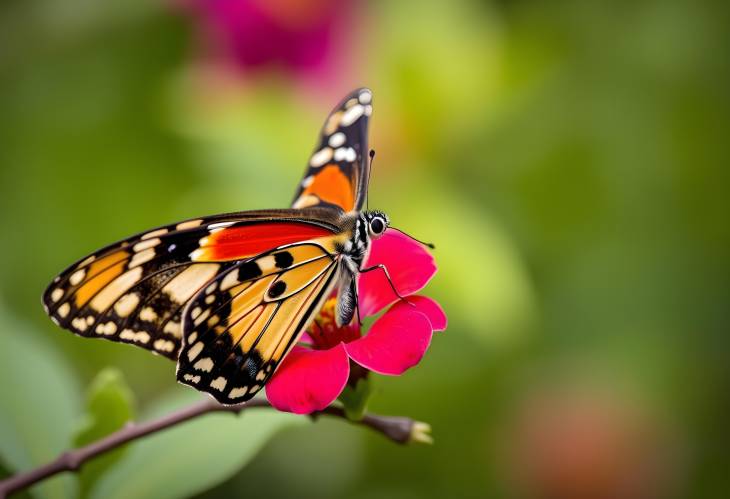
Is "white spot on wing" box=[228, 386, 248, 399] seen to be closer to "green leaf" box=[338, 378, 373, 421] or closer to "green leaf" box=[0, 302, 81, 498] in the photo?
"green leaf" box=[338, 378, 373, 421]

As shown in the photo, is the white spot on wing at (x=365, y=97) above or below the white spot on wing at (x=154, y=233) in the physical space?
above

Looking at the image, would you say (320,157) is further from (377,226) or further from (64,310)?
(64,310)

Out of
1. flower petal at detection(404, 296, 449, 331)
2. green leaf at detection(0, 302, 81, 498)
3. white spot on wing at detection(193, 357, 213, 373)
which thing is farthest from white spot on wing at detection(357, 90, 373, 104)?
green leaf at detection(0, 302, 81, 498)

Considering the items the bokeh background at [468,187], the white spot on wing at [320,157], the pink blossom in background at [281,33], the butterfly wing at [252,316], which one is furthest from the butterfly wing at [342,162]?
the pink blossom in background at [281,33]

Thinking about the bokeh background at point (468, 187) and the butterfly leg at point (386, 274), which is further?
the bokeh background at point (468, 187)

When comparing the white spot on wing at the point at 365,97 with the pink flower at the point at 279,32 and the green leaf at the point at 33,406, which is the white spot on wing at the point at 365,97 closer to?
the green leaf at the point at 33,406

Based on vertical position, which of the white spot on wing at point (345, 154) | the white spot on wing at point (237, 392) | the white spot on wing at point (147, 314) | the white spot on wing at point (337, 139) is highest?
the white spot on wing at point (337, 139)

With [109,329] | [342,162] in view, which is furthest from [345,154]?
[109,329]
